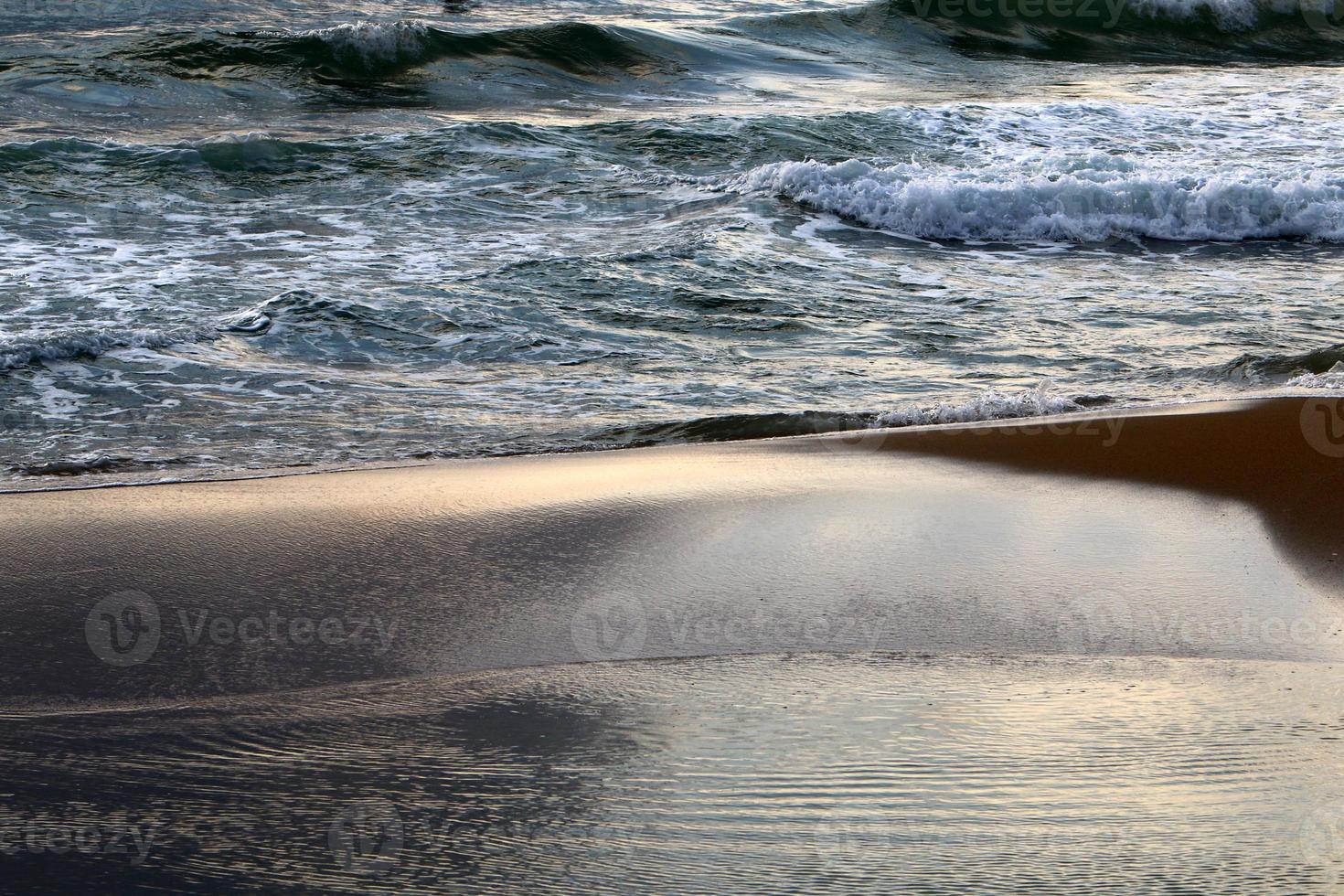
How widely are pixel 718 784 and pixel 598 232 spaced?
6240 millimetres

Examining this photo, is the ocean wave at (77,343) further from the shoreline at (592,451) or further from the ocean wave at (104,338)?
the shoreline at (592,451)

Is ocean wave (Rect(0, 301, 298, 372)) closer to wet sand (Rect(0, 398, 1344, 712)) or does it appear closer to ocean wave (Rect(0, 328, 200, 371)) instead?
ocean wave (Rect(0, 328, 200, 371))

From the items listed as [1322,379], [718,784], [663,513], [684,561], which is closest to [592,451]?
[663,513]

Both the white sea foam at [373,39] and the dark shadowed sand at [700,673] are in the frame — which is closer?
the dark shadowed sand at [700,673]

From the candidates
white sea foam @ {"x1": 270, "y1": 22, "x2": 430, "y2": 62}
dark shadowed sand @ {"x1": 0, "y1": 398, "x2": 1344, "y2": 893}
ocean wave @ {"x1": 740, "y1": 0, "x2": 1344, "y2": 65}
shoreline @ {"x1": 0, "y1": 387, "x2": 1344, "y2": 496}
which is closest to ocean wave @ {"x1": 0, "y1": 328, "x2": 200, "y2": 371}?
shoreline @ {"x1": 0, "y1": 387, "x2": 1344, "y2": 496}

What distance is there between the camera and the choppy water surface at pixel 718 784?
189 cm

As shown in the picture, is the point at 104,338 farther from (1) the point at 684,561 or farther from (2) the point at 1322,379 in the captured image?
(2) the point at 1322,379

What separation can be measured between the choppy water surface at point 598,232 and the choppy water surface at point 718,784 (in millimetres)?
2110

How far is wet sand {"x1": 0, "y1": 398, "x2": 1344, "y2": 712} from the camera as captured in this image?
2.76 m

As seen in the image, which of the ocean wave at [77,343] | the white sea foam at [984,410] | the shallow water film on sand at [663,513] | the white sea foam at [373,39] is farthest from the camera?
the white sea foam at [373,39]

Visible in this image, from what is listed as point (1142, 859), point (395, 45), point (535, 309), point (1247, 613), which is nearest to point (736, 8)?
point (395, 45)

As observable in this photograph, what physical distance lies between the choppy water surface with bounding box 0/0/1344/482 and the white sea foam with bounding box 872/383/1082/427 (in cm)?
3

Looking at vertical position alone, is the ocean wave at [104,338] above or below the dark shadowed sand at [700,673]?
above

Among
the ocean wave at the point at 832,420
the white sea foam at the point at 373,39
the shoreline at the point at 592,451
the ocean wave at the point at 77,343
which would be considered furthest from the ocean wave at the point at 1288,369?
the white sea foam at the point at 373,39
